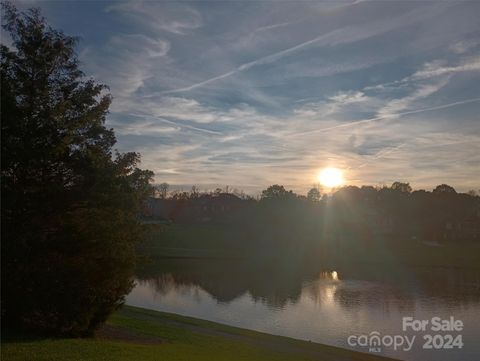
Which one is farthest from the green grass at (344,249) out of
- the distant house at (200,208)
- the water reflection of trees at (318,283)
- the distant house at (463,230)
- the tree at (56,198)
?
the tree at (56,198)

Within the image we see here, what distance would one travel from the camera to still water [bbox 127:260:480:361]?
96.1ft

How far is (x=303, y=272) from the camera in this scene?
6000 cm

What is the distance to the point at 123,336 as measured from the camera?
1941cm

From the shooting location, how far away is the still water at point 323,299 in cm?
2928

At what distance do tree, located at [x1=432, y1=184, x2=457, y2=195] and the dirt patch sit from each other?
4149 inches

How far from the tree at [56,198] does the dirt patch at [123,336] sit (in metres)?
1.20

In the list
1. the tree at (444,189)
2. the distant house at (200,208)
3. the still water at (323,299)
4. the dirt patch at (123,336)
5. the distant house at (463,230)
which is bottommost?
the still water at (323,299)

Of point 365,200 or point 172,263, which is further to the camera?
point 365,200

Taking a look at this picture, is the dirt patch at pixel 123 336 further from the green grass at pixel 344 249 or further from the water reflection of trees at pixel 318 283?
the green grass at pixel 344 249

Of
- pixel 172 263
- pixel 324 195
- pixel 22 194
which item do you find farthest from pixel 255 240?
pixel 22 194

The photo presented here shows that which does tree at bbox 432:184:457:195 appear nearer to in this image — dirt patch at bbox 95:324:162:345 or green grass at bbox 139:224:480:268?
green grass at bbox 139:224:480:268

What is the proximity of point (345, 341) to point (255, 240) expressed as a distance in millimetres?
69606

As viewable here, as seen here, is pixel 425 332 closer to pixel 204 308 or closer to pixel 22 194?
pixel 204 308

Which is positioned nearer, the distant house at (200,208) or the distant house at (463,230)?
the distant house at (463,230)
